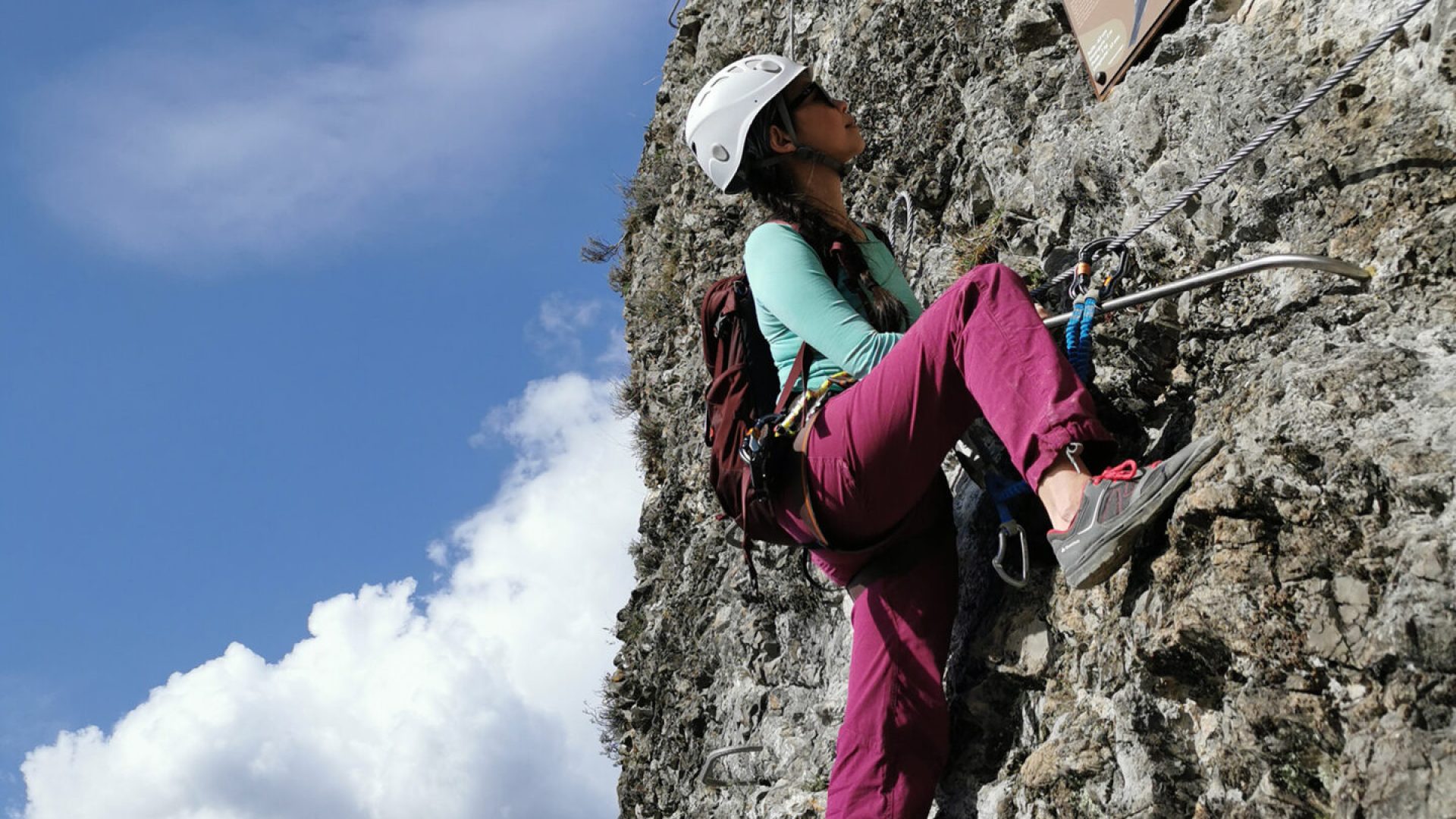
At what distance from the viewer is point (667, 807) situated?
7484 millimetres

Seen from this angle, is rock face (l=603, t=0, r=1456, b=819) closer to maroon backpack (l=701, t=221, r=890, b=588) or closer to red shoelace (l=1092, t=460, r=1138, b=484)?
red shoelace (l=1092, t=460, r=1138, b=484)

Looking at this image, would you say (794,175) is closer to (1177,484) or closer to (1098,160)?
(1098,160)

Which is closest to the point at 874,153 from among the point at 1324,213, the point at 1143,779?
the point at 1324,213

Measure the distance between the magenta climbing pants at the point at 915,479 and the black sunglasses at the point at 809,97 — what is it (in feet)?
4.92

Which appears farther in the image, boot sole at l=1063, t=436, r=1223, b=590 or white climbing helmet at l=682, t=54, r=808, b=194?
white climbing helmet at l=682, t=54, r=808, b=194

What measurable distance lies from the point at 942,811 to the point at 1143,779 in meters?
1.11

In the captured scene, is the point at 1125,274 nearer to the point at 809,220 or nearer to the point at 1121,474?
the point at 809,220

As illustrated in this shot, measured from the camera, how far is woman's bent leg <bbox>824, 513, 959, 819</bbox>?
4.26m

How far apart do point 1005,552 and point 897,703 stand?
649 mm

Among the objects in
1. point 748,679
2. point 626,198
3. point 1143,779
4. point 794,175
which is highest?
point 626,198

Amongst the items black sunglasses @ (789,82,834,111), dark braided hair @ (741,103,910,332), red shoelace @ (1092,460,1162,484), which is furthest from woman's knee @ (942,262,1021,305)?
black sunglasses @ (789,82,834,111)

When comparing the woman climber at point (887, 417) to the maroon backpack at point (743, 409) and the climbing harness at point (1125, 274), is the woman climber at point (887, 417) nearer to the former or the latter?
the maroon backpack at point (743, 409)

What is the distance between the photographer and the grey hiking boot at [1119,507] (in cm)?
326

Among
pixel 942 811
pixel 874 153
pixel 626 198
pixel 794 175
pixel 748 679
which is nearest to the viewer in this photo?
pixel 942 811
